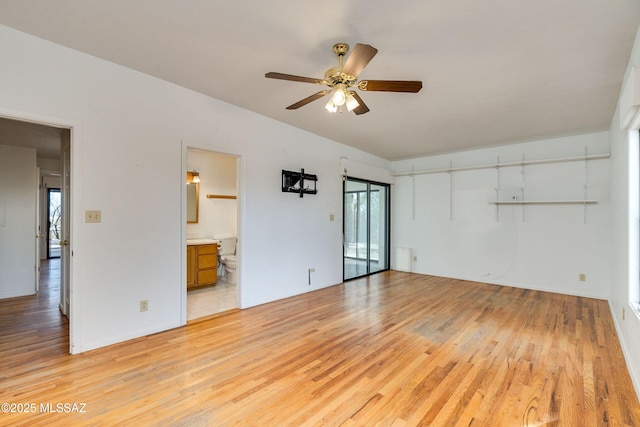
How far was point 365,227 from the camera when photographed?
5.99 m

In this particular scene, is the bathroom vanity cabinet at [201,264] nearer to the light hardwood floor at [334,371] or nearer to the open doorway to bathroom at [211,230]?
the open doorway to bathroom at [211,230]

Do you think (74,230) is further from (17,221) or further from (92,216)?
(17,221)

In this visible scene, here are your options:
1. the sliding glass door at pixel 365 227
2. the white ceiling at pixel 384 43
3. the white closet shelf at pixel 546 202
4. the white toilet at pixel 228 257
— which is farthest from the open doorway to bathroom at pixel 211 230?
the white closet shelf at pixel 546 202

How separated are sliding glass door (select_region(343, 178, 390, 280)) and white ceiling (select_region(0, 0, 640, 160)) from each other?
2.34m

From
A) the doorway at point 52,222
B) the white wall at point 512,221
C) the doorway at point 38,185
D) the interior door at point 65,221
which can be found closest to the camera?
the doorway at point 38,185

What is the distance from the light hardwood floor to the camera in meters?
1.80

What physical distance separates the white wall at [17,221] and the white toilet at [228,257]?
2703mm

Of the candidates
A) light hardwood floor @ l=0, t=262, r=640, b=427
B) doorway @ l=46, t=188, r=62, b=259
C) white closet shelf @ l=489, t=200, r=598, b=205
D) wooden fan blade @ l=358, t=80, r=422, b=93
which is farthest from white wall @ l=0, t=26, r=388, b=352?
doorway @ l=46, t=188, r=62, b=259

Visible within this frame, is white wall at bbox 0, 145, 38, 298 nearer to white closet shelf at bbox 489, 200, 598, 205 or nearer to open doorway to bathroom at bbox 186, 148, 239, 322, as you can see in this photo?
open doorway to bathroom at bbox 186, 148, 239, 322

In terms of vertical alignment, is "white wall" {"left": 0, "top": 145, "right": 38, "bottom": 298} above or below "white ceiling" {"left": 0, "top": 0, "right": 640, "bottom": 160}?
below

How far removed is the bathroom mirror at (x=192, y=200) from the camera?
16.9 ft

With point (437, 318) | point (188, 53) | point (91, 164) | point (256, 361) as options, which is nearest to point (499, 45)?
point (188, 53)

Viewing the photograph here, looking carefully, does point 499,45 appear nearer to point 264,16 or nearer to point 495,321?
point 264,16

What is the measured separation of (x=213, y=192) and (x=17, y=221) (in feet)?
9.24
